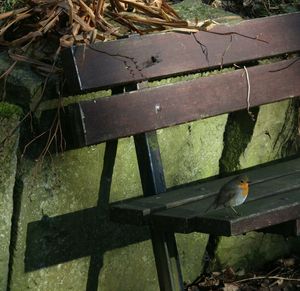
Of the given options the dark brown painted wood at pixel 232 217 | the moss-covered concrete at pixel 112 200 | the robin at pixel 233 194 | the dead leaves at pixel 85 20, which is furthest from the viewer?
the dead leaves at pixel 85 20

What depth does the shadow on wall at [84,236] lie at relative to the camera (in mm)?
3441

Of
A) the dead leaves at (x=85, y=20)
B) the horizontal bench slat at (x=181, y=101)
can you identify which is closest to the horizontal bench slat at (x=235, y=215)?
the horizontal bench slat at (x=181, y=101)

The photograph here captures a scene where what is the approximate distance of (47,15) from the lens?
11.8ft

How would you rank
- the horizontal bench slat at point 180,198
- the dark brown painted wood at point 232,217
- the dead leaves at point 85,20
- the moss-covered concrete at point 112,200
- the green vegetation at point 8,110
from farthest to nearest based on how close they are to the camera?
the dead leaves at point 85,20
the moss-covered concrete at point 112,200
the green vegetation at point 8,110
the horizontal bench slat at point 180,198
the dark brown painted wood at point 232,217

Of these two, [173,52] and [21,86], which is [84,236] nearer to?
[21,86]

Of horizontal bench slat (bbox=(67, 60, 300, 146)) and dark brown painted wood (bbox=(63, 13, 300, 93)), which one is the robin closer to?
horizontal bench slat (bbox=(67, 60, 300, 146))

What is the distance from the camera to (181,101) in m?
3.59

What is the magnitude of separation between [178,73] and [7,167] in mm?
823

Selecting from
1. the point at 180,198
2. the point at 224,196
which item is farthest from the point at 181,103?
the point at 224,196

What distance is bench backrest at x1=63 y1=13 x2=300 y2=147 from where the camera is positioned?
332 cm

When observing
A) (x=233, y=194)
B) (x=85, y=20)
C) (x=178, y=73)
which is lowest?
(x=233, y=194)

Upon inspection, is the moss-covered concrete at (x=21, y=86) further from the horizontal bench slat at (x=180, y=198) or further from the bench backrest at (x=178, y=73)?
the horizontal bench slat at (x=180, y=198)

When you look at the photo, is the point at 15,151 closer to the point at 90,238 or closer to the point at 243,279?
the point at 90,238

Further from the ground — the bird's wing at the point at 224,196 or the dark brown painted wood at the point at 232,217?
the bird's wing at the point at 224,196
